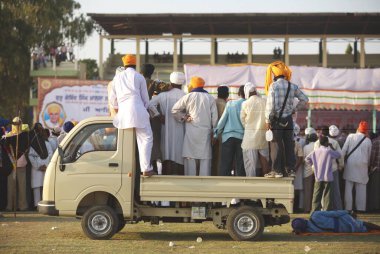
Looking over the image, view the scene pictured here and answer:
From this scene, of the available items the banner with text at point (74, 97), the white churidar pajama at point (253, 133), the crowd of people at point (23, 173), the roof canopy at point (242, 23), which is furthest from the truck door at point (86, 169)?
the roof canopy at point (242, 23)

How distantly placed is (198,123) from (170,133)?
464 millimetres

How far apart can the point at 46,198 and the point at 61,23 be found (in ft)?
147

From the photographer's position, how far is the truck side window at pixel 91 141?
12836 millimetres

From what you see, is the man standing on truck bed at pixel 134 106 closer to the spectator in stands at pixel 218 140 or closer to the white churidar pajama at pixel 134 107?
the white churidar pajama at pixel 134 107

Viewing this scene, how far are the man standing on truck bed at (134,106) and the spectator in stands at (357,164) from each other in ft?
24.9

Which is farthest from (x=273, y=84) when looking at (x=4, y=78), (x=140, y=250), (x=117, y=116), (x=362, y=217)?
(x=4, y=78)

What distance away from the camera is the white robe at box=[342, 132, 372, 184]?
19.2m

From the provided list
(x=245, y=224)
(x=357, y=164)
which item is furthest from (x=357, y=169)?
(x=245, y=224)

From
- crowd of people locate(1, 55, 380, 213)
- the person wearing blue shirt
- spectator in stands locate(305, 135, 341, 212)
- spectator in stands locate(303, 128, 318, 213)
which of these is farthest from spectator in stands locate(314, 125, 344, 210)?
crowd of people locate(1, 55, 380, 213)

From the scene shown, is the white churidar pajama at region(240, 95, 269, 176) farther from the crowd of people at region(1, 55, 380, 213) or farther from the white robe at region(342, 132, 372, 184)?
the white robe at region(342, 132, 372, 184)

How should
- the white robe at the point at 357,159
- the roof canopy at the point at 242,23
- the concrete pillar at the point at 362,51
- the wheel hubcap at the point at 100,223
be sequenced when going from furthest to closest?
the concrete pillar at the point at 362,51, the roof canopy at the point at 242,23, the white robe at the point at 357,159, the wheel hubcap at the point at 100,223

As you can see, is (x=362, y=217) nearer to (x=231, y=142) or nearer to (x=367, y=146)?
(x=367, y=146)

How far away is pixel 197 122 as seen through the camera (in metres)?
13.2

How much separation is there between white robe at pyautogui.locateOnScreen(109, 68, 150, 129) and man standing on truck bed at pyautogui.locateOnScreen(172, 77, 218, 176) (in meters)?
0.69
